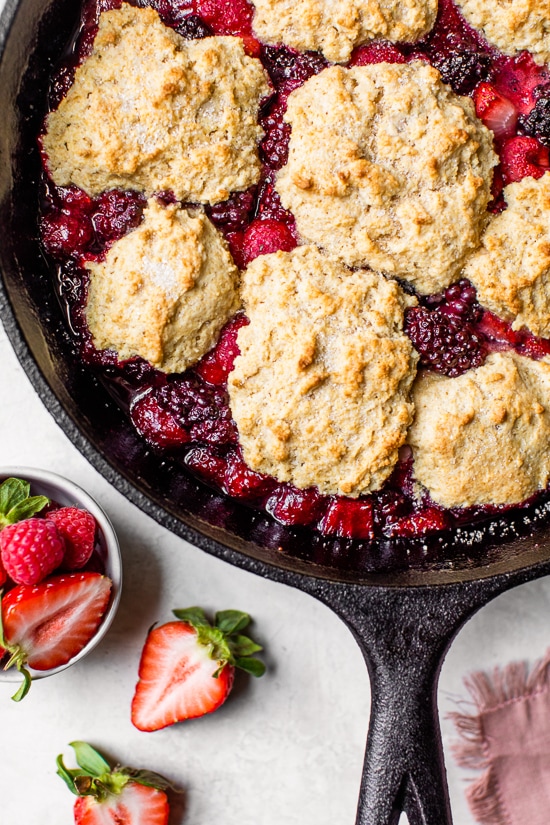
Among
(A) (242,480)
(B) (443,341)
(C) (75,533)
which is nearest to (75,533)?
(C) (75,533)

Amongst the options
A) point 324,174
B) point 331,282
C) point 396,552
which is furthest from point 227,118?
point 396,552

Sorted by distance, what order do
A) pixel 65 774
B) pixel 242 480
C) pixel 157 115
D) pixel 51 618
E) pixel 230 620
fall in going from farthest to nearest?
pixel 230 620
pixel 65 774
pixel 51 618
pixel 242 480
pixel 157 115

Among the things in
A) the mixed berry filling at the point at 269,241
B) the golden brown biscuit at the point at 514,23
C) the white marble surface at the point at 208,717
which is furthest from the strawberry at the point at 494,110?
the white marble surface at the point at 208,717

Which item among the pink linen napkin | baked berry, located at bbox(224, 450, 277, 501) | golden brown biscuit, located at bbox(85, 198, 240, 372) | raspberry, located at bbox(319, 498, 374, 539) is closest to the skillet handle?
raspberry, located at bbox(319, 498, 374, 539)

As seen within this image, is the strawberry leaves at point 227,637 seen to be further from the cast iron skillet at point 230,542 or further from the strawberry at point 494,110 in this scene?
the strawberry at point 494,110

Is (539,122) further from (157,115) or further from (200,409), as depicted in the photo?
(200,409)

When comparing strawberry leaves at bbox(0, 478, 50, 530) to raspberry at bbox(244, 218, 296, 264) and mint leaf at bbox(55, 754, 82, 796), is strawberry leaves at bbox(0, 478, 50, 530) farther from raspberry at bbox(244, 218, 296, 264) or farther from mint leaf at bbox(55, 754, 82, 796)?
raspberry at bbox(244, 218, 296, 264)
